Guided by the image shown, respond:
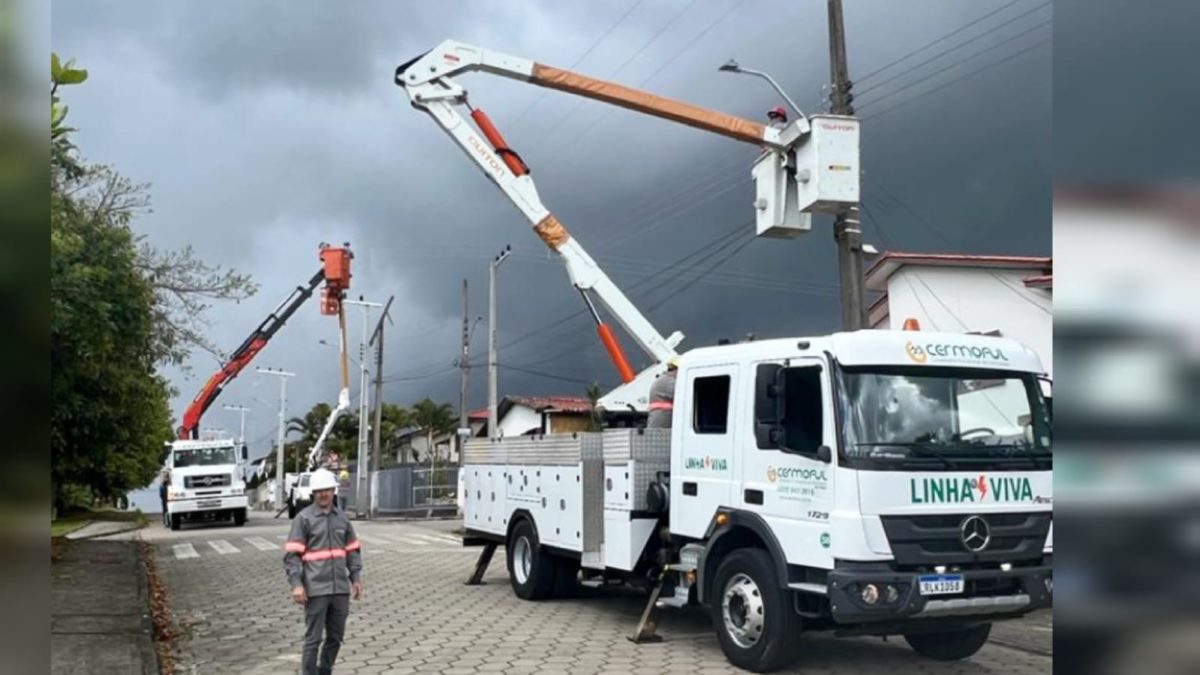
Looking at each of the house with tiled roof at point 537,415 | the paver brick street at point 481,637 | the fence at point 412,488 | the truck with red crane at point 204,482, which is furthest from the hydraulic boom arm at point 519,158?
the house with tiled roof at point 537,415

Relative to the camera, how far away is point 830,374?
8312mm

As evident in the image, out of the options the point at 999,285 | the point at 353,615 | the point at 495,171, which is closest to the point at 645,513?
the point at 353,615

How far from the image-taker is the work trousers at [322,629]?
783cm

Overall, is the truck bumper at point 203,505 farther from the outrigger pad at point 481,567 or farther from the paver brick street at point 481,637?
the outrigger pad at point 481,567

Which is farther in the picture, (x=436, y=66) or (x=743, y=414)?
(x=436, y=66)

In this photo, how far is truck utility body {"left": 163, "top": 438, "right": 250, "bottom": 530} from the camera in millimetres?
32594

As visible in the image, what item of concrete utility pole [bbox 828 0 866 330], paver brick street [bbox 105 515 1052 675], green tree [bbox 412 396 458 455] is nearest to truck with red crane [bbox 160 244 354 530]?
paver brick street [bbox 105 515 1052 675]

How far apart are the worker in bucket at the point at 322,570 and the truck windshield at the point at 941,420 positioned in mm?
4048

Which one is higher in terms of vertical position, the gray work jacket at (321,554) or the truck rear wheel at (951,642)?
the gray work jacket at (321,554)

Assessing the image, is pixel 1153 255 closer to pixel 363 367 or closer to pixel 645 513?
pixel 645 513

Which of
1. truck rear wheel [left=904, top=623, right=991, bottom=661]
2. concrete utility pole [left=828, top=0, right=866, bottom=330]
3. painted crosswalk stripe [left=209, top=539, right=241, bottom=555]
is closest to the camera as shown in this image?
truck rear wheel [left=904, top=623, right=991, bottom=661]

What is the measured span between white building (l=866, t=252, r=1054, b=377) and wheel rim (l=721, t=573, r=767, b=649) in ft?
39.4

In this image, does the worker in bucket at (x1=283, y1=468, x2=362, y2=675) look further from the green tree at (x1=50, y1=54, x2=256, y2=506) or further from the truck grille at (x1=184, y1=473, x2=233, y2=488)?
the truck grille at (x1=184, y1=473, x2=233, y2=488)

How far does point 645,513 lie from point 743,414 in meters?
1.92
